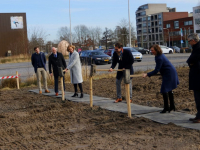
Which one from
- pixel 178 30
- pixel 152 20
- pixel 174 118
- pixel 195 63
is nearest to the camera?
pixel 195 63

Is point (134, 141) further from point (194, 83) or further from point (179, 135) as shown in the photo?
point (194, 83)

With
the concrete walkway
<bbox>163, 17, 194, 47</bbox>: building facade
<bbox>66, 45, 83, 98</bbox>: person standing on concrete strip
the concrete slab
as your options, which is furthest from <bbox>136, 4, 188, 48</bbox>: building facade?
the concrete slab

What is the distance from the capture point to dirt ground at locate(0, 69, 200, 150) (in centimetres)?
529

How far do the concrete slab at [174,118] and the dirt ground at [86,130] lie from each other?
0.75 ft

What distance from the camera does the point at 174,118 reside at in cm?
689

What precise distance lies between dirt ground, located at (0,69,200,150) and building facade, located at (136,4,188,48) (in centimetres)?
10617

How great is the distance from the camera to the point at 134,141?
5391 millimetres

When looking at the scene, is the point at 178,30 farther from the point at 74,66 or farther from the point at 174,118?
the point at 174,118

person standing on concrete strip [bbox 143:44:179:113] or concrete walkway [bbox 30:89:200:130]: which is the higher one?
person standing on concrete strip [bbox 143:44:179:113]

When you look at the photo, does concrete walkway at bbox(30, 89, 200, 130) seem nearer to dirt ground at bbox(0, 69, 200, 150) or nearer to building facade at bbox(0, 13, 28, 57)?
dirt ground at bbox(0, 69, 200, 150)

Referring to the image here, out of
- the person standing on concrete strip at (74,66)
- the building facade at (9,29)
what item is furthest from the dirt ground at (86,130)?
the building facade at (9,29)

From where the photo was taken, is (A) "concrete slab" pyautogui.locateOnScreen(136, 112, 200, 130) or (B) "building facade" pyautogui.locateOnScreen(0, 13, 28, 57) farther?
(B) "building facade" pyautogui.locateOnScreen(0, 13, 28, 57)

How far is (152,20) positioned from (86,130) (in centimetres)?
12324

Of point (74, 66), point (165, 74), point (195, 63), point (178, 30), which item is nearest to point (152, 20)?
point (178, 30)
